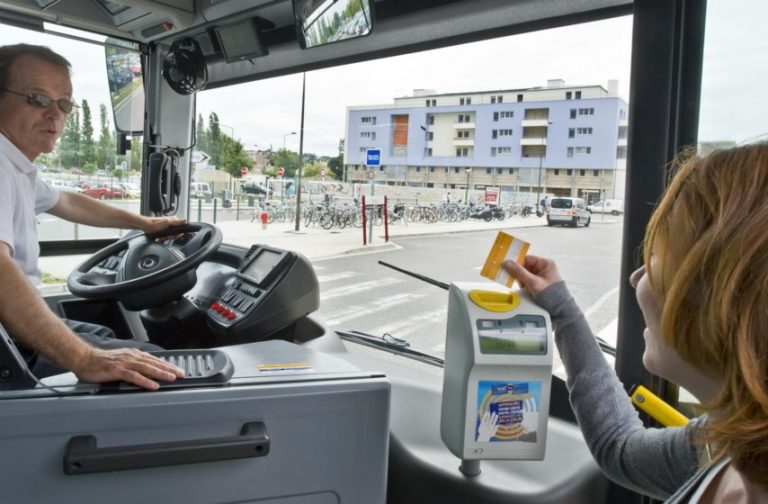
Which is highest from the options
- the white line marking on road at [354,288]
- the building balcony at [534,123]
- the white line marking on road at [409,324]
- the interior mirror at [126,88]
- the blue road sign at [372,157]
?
the interior mirror at [126,88]

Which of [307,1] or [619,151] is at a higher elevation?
[307,1]

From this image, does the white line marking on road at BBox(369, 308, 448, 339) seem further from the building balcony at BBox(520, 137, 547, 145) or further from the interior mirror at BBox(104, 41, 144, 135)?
the interior mirror at BBox(104, 41, 144, 135)

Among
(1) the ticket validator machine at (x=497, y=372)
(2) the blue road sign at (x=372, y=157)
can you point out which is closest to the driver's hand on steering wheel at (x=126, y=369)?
(1) the ticket validator machine at (x=497, y=372)

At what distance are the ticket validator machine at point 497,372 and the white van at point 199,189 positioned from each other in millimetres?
2297

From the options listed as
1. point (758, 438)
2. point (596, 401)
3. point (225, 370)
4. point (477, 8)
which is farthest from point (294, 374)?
point (477, 8)

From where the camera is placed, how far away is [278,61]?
2451 millimetres

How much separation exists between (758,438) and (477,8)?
1377 millimetres

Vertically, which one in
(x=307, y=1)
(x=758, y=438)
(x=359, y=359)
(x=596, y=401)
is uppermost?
(x=307, y=1)

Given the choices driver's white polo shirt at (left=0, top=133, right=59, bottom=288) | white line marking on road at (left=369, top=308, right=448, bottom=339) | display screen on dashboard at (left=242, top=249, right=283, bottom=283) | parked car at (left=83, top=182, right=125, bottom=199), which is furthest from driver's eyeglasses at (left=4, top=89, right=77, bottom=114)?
parked car at (left=83, top=182, right=125, bottom=199)

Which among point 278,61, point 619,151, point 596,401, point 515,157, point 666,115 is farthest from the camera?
point 278,61

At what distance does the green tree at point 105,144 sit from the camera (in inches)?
113

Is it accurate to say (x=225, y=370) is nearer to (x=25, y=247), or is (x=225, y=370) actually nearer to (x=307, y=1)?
(x=25, y=247)

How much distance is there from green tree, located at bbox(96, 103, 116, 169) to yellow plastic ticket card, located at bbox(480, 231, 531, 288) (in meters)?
2.45

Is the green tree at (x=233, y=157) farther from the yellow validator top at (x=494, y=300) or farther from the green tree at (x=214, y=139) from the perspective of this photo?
the yellow validator top at (x=494, y=300)
